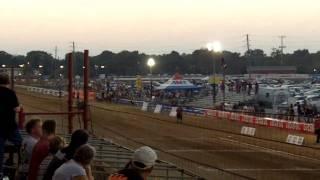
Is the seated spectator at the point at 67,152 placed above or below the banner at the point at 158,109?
above

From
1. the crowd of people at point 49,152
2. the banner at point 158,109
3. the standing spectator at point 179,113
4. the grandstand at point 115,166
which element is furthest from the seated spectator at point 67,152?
the banner at point 158,109

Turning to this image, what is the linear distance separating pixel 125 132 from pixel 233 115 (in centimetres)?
1120

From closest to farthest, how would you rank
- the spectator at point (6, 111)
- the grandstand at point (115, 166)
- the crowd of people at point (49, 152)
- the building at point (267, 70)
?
1. the crowd of people at point (49, 152)
2. the spectator at point (6, 111)
3. the grandstand at point (115, 166)
4. the building at point (267, 70)

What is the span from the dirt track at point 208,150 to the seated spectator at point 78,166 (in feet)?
44.8

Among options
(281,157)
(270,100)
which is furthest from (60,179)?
(270,100)

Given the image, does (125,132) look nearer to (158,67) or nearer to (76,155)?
(76,155)

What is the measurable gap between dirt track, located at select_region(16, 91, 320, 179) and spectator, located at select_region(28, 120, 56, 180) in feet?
38.9

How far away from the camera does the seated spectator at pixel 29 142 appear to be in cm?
899

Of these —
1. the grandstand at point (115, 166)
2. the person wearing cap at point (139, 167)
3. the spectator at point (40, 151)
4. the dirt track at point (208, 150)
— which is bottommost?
the dirt track at point (208, 150)

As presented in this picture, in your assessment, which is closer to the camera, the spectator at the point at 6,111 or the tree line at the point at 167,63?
the spectator at the point at 6,111

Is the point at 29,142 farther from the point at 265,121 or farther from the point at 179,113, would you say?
the point at 179,113

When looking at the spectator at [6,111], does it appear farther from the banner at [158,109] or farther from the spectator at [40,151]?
the banner at [158,109]

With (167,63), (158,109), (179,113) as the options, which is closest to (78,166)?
(179,113)

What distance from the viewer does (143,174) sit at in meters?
5.04
